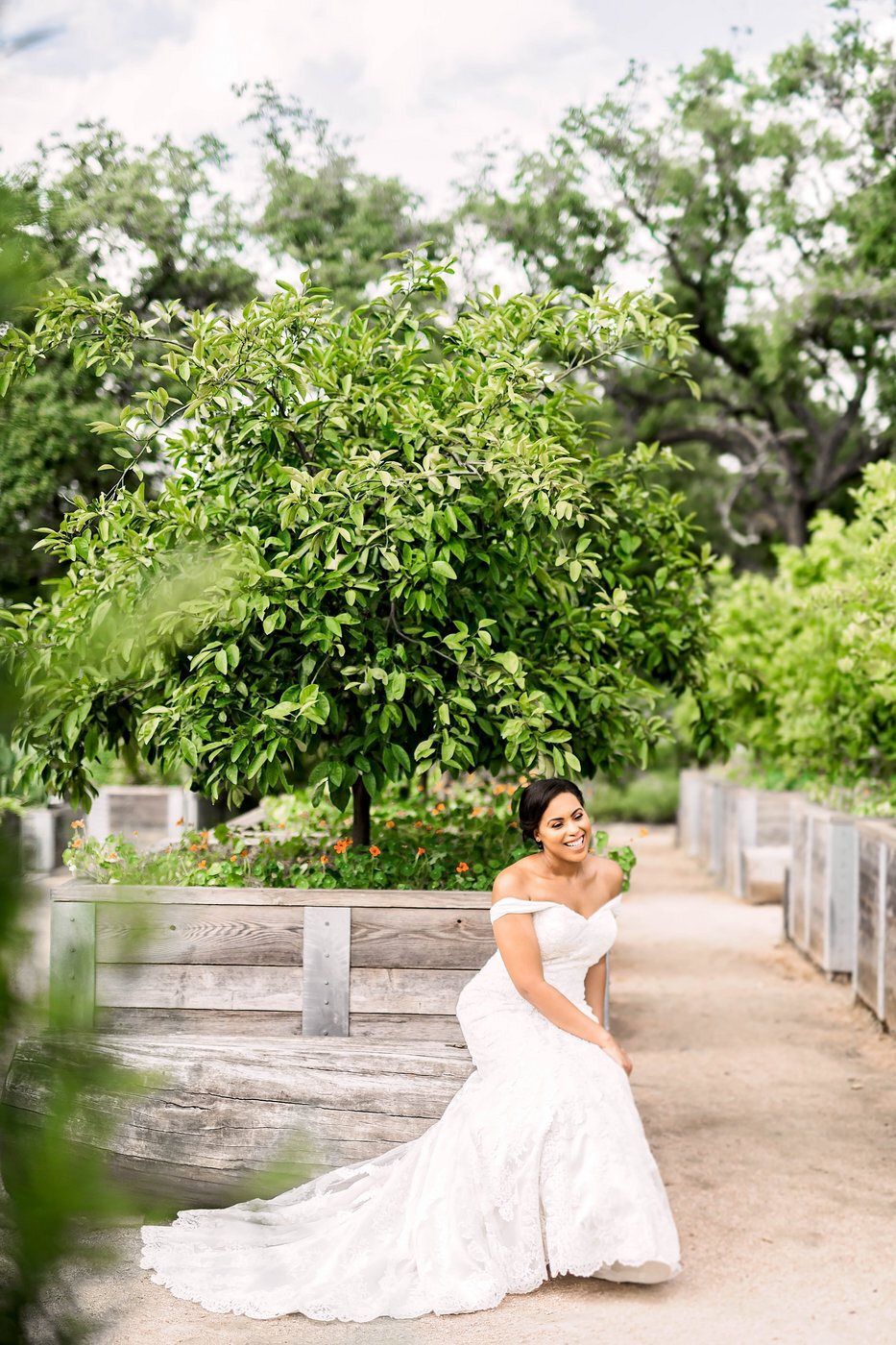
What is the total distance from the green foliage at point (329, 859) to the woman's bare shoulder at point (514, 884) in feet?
2.27

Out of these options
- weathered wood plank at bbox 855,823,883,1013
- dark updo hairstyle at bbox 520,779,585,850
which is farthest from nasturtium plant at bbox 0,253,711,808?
weathered wood plank at bbox 855,823,883,1013

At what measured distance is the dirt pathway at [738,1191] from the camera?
130 inches

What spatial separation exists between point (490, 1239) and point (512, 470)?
Result: 7.68 ft

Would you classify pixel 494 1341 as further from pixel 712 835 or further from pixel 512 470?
pixel 712 835

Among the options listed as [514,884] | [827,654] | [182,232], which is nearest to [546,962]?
[514,884]

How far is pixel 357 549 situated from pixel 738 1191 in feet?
8.94

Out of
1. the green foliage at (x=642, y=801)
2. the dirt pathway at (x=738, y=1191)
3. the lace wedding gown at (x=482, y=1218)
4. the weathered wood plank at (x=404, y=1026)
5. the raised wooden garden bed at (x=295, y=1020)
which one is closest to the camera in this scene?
the dirt pathway at (x=738, y=1191)

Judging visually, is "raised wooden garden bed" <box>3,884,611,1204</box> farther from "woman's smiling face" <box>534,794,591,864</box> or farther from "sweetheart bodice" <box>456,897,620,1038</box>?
"woman's smiling face" <box>534,794,591,864</box>

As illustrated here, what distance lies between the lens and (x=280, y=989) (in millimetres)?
4359

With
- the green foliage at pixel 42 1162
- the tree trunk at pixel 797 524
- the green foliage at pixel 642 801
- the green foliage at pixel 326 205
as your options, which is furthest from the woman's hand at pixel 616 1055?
the green foliage at pixel 642 801

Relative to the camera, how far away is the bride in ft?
11.5

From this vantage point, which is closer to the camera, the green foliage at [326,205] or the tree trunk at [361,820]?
the tree trunk at [361,820]

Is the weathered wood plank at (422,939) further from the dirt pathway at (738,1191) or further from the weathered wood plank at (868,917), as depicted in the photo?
the weathered wood plank at (868,917)

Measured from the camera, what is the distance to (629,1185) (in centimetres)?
358
